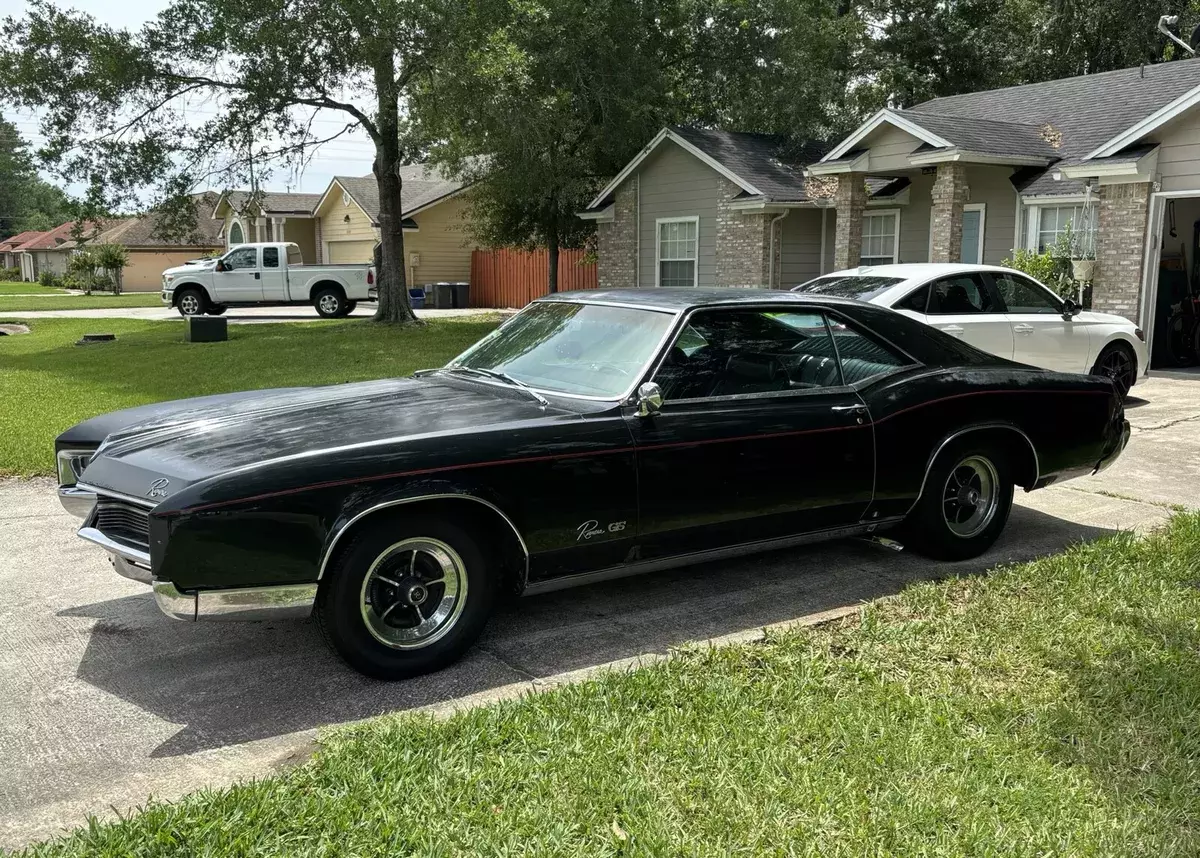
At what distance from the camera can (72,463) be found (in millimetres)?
4820

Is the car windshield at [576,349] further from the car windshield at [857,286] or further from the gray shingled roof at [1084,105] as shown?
the gray shingled roof at [1084,105]

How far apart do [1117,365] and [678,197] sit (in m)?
11.6

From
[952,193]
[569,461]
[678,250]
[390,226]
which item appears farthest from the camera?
[390,226]

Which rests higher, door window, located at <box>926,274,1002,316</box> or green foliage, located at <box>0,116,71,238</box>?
green foliage, located at <box>0,116,71,238</box>

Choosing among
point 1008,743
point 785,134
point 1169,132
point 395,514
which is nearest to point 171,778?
point 395,514

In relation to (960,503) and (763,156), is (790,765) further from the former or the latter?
(763,156)

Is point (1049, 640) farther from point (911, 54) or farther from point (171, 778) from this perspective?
point (911, 54)

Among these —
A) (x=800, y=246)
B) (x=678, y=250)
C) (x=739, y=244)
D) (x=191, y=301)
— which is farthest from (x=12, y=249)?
(x=800, y=246)

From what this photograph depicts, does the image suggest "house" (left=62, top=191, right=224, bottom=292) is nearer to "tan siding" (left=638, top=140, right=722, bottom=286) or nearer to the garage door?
the garage door

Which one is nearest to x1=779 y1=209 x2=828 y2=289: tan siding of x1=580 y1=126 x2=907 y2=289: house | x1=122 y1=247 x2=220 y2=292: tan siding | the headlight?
x1=580 y1=126 x2=907 y2=289: house

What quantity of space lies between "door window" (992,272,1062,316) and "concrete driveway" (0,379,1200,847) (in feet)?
14.2

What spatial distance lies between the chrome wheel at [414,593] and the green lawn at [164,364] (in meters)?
5.25

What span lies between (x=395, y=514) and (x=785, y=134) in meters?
20.4

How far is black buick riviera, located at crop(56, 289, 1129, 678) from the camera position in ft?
12.1
